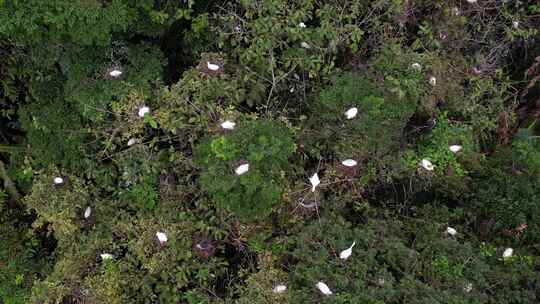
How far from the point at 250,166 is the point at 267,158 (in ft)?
0.40

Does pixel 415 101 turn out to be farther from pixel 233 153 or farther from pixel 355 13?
pixel 233 153

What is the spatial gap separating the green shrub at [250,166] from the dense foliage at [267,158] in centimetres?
1

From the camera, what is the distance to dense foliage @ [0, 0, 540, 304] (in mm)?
2670

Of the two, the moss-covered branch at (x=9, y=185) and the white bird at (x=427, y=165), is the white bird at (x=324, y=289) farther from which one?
the moss-covered branch at (x=9, y=185)

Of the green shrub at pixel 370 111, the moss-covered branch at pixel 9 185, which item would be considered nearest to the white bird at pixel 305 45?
the green shrub at pixel 370 111

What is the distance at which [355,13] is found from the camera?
10.6ft

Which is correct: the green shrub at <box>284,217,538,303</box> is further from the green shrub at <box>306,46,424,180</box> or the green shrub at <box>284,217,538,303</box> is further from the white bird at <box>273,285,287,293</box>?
the green shrub at <box>306,46,424,180</box>

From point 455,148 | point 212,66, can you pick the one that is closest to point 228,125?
point 212,66

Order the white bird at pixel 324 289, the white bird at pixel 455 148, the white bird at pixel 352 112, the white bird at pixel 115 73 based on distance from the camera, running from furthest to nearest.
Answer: the white bird at pixel 455 148 → the white bird at pixel 115 73 → the white bird at pixel 352 112 → the white bird at pixel 324 289

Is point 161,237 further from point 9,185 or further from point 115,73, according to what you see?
point 9,185

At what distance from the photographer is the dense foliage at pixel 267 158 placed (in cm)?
→ 267

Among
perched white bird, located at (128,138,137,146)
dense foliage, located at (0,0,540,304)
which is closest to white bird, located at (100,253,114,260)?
dense foliage, located at (0,0,540,304)

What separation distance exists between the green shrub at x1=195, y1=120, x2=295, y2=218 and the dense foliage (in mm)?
12

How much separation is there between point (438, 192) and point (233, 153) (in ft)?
5.52
